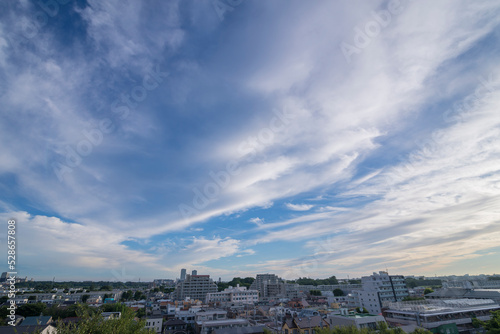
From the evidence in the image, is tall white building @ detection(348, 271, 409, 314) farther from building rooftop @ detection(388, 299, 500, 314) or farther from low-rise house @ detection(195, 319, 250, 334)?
low-rise house @ detection(195, 319, 250, 334)

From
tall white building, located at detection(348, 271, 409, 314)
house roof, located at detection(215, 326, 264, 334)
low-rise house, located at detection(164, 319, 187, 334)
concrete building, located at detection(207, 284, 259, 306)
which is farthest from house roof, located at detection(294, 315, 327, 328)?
concrete building, located at detection(207, 284, 259, 306)

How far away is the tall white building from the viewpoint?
55031mm

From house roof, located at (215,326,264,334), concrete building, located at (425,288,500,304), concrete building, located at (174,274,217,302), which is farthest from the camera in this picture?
concrete building, located at (174,274,217,302)

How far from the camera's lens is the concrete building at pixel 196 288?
87688mm

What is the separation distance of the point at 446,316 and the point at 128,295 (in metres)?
111

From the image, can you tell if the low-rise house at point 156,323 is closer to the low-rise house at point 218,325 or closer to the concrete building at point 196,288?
the low-rise house at point 218,325

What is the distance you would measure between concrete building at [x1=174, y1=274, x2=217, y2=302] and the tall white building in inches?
2075

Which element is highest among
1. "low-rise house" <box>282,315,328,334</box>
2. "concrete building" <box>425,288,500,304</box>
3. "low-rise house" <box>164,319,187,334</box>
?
"concrete building" <box>425,288,500,304</box>

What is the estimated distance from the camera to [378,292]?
55.2 m

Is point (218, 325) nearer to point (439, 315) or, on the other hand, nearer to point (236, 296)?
point (439, 315)

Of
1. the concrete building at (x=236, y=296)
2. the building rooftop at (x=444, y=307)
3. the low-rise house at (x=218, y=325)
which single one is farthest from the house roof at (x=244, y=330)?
the concrete building at (x=236, y=296)

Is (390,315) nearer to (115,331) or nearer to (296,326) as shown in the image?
(296,326)

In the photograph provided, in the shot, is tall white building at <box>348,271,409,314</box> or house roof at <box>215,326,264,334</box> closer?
house roof at <box>215,326,264,334</box>

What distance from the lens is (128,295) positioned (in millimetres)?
98750
